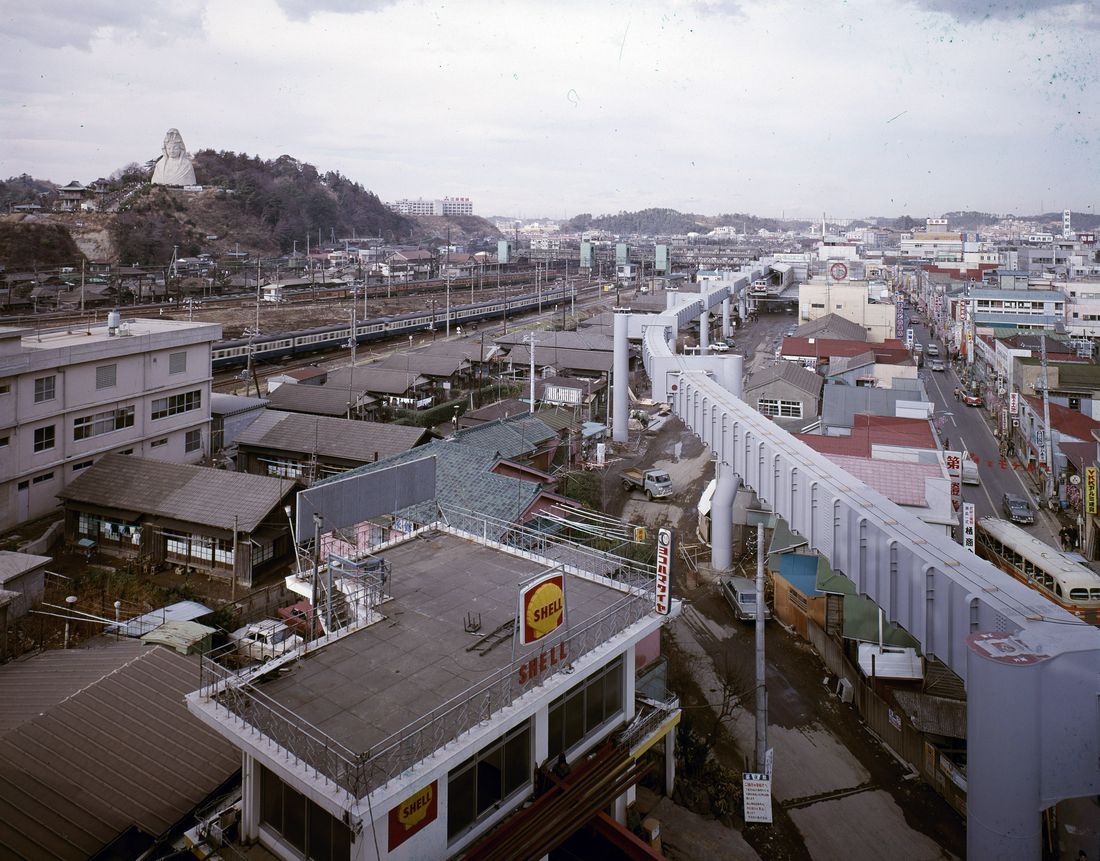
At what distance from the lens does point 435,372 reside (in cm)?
1920

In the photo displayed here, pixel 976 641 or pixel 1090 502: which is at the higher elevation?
pixel 976 641

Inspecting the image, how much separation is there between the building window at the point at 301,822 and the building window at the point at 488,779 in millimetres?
503

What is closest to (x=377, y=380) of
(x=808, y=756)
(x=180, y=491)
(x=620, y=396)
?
(x=620, y=396)

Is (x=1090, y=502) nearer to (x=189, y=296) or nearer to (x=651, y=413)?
(x=651, y=413)

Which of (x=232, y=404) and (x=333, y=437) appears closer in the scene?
(x=333, y=437)

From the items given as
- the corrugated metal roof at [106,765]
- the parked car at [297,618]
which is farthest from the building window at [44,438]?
the corrugated metal roof at [106,765]

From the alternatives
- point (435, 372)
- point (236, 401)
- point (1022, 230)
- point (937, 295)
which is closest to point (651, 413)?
point (435, 372)

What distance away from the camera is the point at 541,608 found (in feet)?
13.5

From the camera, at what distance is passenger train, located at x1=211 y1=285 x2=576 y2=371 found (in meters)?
20.2

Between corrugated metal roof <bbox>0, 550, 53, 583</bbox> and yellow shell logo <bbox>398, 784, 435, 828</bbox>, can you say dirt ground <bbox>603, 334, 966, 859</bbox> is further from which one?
corrugated metal roof <bbox>0, 550, 53, 583</bbox>

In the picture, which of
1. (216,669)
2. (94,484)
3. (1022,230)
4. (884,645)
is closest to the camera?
(216,669)

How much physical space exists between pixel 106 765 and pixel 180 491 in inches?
228

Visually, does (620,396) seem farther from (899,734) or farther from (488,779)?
(488,779)

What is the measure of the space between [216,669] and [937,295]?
39424 mm
